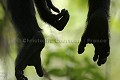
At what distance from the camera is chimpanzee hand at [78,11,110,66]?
1.10 m

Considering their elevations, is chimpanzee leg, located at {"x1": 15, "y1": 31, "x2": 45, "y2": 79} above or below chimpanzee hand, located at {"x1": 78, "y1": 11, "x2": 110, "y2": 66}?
below

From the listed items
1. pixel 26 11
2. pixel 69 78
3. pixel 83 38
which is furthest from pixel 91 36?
pixel 69 78

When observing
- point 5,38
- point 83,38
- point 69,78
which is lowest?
point 69,78

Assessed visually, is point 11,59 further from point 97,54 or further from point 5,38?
point 97,54

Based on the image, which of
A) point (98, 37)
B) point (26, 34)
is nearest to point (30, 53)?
point (26, 34)

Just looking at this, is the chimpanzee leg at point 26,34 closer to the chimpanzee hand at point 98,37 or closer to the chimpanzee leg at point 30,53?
the chimpanzee leg at point 30,53

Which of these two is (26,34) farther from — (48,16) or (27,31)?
(48,16)

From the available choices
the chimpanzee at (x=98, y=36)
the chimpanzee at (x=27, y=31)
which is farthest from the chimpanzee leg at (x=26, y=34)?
the chimpanzee at (x=98, y=36)

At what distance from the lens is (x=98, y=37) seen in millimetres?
1104

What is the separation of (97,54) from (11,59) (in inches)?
24.7

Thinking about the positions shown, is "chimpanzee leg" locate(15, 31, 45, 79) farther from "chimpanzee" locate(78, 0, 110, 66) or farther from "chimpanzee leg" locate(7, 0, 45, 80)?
"chimpanzee" locate(78, 0, 110, 66)

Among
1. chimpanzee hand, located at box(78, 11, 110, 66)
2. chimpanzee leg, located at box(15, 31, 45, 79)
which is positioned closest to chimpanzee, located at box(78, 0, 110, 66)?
chimpanzee hand, located at box(78, 11, 110, 66)

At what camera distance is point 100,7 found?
117cm

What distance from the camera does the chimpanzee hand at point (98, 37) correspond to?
1101mm
